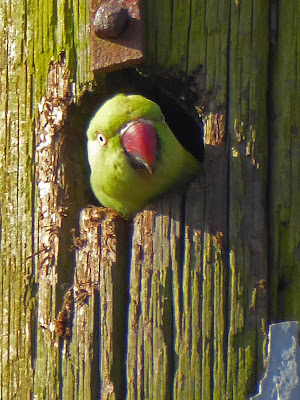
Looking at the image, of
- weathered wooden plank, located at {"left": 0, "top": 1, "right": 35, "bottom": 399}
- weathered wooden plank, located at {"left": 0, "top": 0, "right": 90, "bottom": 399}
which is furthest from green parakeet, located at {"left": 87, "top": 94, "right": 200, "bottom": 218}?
weathered wooden plank, located at {"left": 0, "top": 1, "right": 35, "bottom": 399}

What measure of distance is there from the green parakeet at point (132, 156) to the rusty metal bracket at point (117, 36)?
0.30 m

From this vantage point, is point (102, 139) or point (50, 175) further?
point (102, 139)

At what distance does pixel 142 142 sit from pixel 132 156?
138 millimetres

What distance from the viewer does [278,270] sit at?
9.24 ft

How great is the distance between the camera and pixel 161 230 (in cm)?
286

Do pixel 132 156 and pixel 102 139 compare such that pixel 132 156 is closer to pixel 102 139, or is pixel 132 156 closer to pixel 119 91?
pixel 102 139

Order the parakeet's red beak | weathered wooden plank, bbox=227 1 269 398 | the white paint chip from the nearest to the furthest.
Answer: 1. the white paint chip
2. weathered wooden plank, bbox=227 1 269 398
3. the parakeet's red beak

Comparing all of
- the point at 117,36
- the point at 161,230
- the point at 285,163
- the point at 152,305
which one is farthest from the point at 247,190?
the point at 117,36

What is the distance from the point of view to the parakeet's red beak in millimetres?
3268

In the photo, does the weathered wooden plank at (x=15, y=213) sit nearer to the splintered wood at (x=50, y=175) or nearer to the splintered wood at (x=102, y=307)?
the splintered wood at (x=50, y=175)

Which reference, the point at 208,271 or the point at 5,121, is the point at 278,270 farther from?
the point at 5,121

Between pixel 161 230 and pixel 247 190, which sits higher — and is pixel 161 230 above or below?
below

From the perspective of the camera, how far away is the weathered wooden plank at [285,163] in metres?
2.81

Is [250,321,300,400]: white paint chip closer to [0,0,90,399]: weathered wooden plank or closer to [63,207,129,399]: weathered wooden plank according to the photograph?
[63,207,129,399]: weathered wooden plank
